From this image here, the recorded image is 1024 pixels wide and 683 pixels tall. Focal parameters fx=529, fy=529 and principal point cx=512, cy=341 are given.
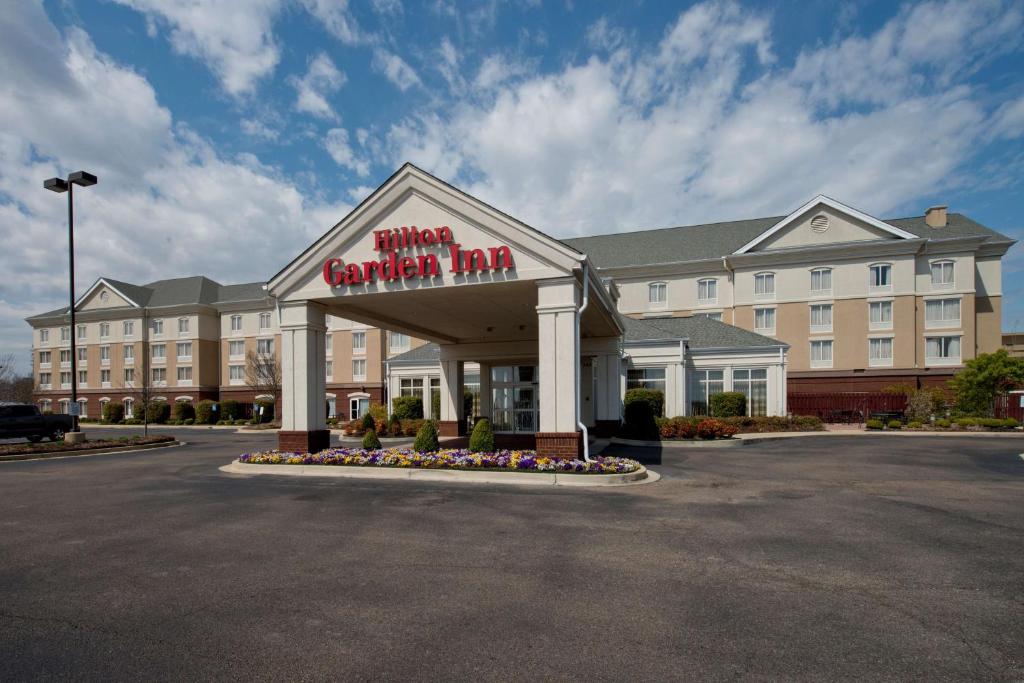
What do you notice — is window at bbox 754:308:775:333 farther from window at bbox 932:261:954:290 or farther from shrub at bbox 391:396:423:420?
shrub at bbox 391:396:423:420

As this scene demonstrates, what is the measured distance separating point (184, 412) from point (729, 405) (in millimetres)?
46302

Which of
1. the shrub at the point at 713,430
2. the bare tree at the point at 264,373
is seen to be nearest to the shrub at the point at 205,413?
the bare tree at the point at 264,373

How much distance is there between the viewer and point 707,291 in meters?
42.0

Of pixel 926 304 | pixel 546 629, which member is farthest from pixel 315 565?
pixel 926 304

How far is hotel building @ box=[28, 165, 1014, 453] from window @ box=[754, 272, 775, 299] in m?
0.10

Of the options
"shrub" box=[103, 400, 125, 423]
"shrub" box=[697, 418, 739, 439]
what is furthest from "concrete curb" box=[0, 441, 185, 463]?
"shrub" box=[103, 400, 125, 423]

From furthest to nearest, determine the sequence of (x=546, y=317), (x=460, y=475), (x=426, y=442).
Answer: (x=426, y=442) < (x=546, y=317) < (x=460, y=475)

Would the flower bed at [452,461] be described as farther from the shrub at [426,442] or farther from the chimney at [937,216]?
the chimney at [937,216]

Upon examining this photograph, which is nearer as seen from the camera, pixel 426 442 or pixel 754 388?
pixel 426 442

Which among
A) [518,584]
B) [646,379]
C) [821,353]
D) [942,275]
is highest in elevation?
[942,275]

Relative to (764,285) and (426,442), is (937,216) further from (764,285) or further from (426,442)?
(426,442)

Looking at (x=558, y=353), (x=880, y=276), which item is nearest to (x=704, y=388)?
(x=880, y=276)

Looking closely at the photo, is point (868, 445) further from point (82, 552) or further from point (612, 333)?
point (82, 552)

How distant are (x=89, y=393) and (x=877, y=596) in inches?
2786
